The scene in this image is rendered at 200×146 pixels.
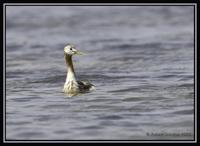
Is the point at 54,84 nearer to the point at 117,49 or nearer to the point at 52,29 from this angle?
the point at 117,49

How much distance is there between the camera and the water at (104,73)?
50.5 ft

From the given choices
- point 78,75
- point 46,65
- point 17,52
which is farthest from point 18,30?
point 78,75

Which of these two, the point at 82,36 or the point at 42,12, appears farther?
the point at 42,12

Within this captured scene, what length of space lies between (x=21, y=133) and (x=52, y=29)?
819 inches

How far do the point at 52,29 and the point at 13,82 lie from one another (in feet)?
45.7

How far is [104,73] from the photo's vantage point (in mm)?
22891

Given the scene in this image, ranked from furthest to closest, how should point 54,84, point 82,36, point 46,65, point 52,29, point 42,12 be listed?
point 42,12 → point 52,29 → point 82,36 → point 46,65 → point 54,84

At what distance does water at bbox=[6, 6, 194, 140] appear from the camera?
15398mm

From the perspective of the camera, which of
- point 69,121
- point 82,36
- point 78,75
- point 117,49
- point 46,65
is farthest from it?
point 82,36

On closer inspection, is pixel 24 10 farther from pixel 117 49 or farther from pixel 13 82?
pixel 13 82

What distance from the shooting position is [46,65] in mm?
25172

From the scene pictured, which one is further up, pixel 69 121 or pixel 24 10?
pixel 24 10

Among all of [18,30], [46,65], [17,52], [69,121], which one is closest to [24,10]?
[18,30]

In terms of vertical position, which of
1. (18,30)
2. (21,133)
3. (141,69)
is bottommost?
(21,133)
